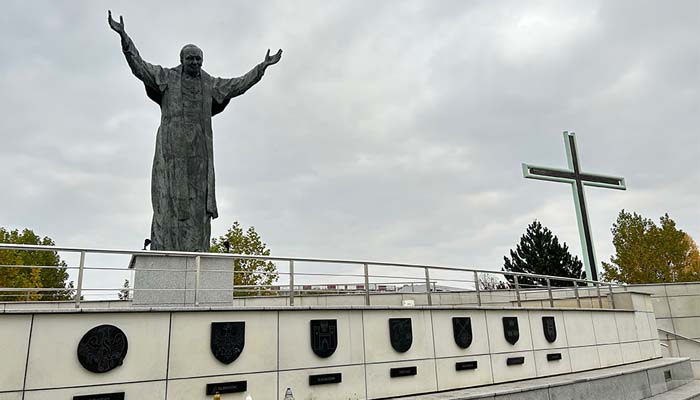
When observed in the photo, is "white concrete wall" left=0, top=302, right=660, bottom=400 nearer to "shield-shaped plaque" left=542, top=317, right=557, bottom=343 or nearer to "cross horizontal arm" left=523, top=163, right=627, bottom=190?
"shield-shaped plaque" left=542, top=317, right=557, bottom=343

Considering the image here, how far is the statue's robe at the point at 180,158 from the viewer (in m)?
9.74

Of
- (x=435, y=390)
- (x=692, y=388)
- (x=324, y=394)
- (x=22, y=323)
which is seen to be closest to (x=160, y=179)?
(x=22, y=323)

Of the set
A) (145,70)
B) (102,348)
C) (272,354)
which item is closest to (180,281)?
(102,348)

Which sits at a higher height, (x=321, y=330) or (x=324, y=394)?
(x=321, y=330)

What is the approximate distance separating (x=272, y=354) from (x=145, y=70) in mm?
6806

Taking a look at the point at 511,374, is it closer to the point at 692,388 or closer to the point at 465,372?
the point at 465,372

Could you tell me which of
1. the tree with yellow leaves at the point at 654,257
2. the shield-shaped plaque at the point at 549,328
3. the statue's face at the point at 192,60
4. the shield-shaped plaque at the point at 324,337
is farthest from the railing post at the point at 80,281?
the tree with yellow leaves at the point at 654,257

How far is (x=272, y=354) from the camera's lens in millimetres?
7973

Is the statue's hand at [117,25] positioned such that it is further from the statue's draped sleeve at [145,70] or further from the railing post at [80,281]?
the railing post at [80,281]

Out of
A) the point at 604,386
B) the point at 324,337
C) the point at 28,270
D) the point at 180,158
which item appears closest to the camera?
the point at 324,337

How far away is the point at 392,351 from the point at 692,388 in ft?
35.8

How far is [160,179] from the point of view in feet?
32.4

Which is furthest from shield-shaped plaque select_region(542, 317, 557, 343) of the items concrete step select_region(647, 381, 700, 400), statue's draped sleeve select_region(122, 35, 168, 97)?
statue's draped sleeve select_region(122, 35, 168, 97)

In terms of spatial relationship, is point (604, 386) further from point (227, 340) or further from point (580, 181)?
point (580, 181)
